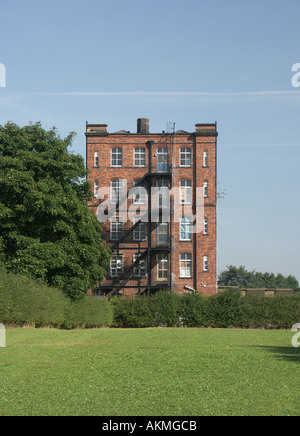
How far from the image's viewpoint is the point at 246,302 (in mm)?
51344

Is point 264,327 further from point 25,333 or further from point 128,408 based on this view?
point 128,408

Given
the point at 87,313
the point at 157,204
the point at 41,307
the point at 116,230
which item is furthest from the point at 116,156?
the point at 41,307

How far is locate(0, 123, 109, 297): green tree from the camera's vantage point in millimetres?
40688

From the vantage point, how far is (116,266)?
6359 centimetres

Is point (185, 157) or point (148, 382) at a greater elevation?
point (185, 157)

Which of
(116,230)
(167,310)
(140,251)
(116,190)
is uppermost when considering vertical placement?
(116,190)

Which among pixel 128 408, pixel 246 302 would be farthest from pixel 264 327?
pixel 128 408

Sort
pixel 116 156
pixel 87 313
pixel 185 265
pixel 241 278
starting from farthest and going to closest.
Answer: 1. pixel 241 278
2. pixel 116 156
3. pixel 185 265
4. pixel 87 313

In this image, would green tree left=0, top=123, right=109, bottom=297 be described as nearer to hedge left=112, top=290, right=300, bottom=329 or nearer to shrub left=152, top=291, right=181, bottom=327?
hedge left=112, top=290, right=300, bottom=329

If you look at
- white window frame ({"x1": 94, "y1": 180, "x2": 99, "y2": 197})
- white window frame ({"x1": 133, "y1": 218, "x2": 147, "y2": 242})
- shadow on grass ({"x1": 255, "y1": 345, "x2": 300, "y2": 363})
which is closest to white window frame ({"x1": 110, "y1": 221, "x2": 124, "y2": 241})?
white window frame ({"x1": 133, "y1": 218, "x2": 147, "y2": 242})

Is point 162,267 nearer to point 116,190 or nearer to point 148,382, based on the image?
point 116,190

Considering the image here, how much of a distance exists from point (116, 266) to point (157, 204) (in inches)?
290

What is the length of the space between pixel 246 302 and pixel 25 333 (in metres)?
25.0

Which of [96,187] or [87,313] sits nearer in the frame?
[87,313]
